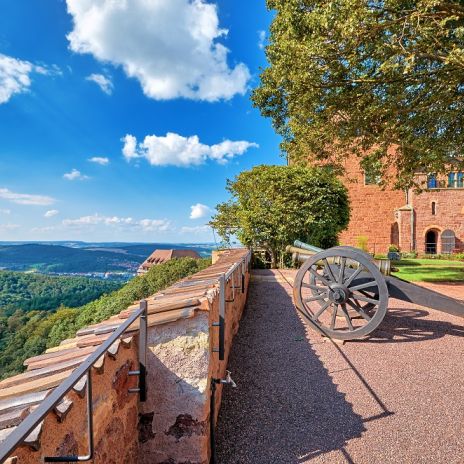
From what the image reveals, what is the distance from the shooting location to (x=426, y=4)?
6.54m

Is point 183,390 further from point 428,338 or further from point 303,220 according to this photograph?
point 303,220

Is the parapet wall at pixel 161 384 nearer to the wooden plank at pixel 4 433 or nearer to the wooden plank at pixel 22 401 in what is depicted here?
the wooden plank at pixel 22 401

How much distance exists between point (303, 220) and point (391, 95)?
555 cm

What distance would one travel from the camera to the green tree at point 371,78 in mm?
6965

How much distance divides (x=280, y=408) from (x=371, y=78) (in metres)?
8.19

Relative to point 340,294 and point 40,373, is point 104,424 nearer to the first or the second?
point 40,373

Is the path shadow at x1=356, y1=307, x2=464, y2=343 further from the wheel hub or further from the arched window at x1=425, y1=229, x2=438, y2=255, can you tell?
the arched window at x1=425, y1=229, x2=438, y2=255

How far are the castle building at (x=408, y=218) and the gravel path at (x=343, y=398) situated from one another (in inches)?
850

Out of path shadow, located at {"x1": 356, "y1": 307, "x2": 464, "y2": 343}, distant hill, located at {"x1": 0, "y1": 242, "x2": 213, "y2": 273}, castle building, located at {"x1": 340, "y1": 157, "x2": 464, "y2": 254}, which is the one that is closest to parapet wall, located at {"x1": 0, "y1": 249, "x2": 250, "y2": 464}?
path shadow, located at {"x1": 356, "y1": 307, "x2": 464, "y2": 343}

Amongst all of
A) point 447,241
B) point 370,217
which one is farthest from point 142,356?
point 447,241

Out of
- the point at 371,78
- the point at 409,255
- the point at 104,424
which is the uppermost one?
the point at 371,78

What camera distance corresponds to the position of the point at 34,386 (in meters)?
1.46

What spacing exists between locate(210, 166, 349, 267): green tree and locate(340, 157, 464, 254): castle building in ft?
42.1

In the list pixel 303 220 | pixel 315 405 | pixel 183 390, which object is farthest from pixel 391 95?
pixel 183 390
